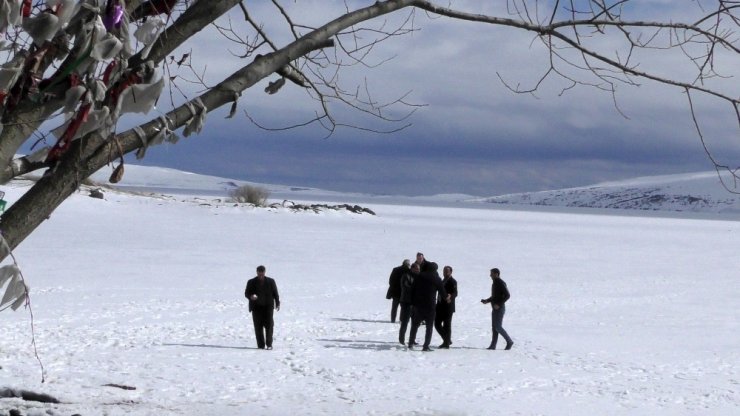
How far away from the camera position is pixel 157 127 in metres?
4.32

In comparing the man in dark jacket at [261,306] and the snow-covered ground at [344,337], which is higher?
the man in dark jacket at [261,306]

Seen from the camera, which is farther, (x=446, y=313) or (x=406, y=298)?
(x=406, y=298)

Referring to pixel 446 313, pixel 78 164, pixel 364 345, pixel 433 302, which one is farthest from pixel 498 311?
pixel 78 164

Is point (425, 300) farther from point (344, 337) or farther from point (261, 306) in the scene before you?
point (261, 306)

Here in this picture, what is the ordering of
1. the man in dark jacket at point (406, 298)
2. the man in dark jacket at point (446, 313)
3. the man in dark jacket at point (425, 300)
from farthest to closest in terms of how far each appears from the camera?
the man in dark jacket at point (406, 298) < the man in dark jacket at point (446, 313) < the man in dark jacket at point (425, 300)

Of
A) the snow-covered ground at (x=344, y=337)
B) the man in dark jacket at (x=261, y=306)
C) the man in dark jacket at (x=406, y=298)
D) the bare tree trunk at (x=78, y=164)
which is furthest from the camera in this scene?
the man in dark jacket at (x=406, y=298)

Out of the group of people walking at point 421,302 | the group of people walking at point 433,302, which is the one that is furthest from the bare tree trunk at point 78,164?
the group of people walking at point 433,302

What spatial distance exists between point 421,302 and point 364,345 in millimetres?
1189

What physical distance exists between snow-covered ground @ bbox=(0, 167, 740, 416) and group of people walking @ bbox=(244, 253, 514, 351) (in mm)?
391

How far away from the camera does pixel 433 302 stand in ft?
47.9

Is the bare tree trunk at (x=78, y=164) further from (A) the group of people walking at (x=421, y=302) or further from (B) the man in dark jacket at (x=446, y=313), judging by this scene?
(B) the man in dark jacket at (x=446, y=313)

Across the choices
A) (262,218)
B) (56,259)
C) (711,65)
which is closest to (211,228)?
(262,218)

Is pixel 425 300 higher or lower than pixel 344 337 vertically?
higher

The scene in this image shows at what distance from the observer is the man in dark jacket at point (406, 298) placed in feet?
50.1
